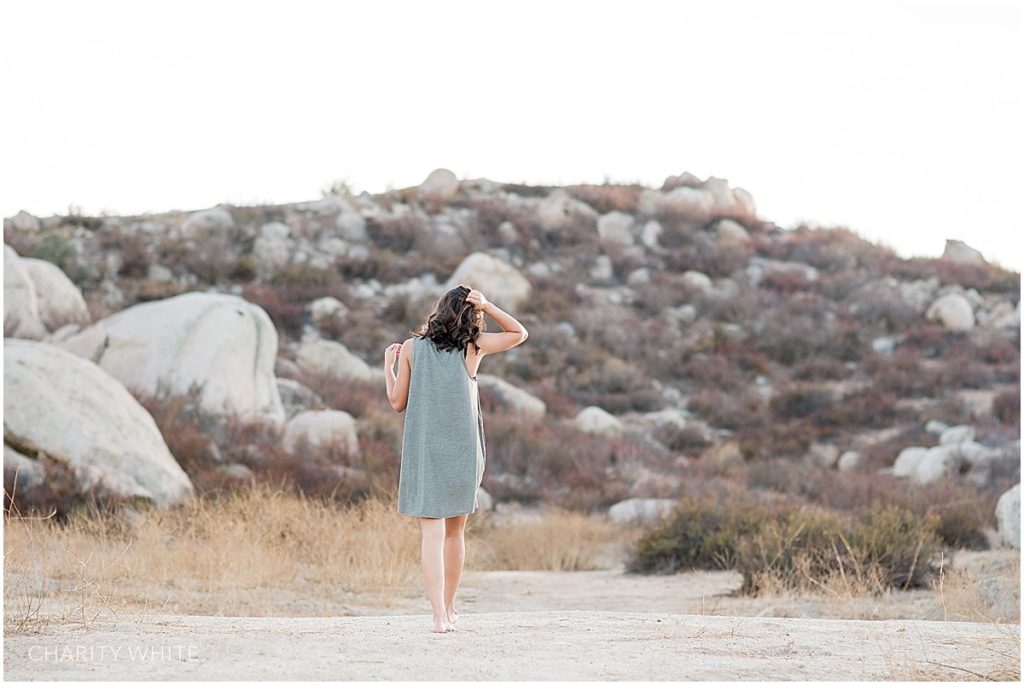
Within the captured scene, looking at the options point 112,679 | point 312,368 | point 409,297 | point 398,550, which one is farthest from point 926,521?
point 409,297

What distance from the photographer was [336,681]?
4.52 meters

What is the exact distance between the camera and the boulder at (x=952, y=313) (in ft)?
96.0

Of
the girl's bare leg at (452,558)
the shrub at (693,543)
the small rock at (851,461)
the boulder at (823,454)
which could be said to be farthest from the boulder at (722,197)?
the girl's bare leg at (452,558)

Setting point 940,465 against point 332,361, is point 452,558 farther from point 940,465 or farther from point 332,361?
point 332,361

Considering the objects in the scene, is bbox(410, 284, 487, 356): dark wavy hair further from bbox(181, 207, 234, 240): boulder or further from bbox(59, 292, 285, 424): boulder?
bbox(181, 207, 234, 240): boulder

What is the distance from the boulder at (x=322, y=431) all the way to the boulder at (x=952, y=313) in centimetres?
1847

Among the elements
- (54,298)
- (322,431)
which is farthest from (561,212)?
(322,431)

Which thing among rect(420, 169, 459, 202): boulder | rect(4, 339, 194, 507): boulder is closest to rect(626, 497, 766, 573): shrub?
rect(4, 339, 194, 507): boulder

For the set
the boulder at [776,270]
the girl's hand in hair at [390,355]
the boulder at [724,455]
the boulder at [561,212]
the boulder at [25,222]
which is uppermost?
the boulder at [561,212]

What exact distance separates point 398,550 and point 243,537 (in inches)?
57.6

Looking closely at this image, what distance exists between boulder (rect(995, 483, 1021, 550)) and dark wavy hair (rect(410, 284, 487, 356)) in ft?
26.9

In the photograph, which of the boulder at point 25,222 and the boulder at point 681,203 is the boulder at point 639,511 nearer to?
the boulder at point 25,222

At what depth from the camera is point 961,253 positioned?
3581cm

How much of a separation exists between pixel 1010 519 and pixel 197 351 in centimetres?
1106
